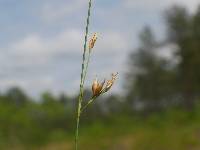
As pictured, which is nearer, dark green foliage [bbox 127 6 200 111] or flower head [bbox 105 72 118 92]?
flower head [bbox 105 72 118 92]

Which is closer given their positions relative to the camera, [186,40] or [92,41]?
[92,41]

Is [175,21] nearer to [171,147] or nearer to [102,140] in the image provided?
[102,140]

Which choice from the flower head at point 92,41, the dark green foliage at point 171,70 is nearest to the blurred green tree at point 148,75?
the dark green foliage at point 171,70

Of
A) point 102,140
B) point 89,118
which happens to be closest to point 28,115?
point 89,118

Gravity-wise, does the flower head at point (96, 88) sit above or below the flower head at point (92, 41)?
below

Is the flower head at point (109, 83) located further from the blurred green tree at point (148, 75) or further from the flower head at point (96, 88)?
the blurred green tree at point (148, 75)

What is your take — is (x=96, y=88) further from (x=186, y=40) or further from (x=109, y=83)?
(x=186, y=40)

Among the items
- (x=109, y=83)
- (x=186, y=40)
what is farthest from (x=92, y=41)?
(x=186, y=40)

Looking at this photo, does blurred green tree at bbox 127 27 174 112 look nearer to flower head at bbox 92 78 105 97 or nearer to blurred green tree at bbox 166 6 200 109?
blurred green tree at bbox 166 6 200 109

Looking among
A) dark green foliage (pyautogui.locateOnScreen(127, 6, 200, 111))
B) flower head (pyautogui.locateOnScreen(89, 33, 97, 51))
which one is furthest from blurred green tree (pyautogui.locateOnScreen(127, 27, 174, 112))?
flower head (pyautogui.locateOnScreen(89, 33, 97, 51))

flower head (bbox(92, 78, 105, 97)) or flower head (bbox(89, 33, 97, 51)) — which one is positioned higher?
flower head (bbox(89, 33, 97, 51))

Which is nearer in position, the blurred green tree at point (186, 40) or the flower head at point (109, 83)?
the flower head at point (109, 83)
